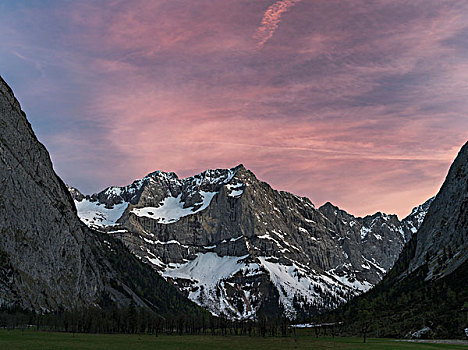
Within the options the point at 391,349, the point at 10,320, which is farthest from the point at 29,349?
the point at 10,320

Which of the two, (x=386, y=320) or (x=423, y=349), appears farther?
(x=386, y=320)

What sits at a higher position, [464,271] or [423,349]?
[464,271]

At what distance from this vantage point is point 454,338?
136250 millimetres

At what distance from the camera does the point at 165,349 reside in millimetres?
114375

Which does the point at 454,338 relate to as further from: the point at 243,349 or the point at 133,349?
the point at 133,349

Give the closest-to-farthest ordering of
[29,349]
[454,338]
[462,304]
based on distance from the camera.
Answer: [29,349] → [454,338] → [462,304]

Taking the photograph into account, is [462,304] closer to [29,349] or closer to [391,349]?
[391,349]

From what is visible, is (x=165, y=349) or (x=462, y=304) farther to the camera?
(x=462, y=304)

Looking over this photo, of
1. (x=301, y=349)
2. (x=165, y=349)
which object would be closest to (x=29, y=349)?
(x=165, y=349)

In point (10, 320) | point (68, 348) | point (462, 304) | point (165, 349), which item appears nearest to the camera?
point (68, 348)

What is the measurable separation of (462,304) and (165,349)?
111027mm

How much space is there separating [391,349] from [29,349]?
78.7 m

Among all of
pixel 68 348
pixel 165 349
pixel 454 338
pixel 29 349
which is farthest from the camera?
pixel 454 338

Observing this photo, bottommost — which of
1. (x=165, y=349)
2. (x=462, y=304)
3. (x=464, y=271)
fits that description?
(x=165, y=349)
